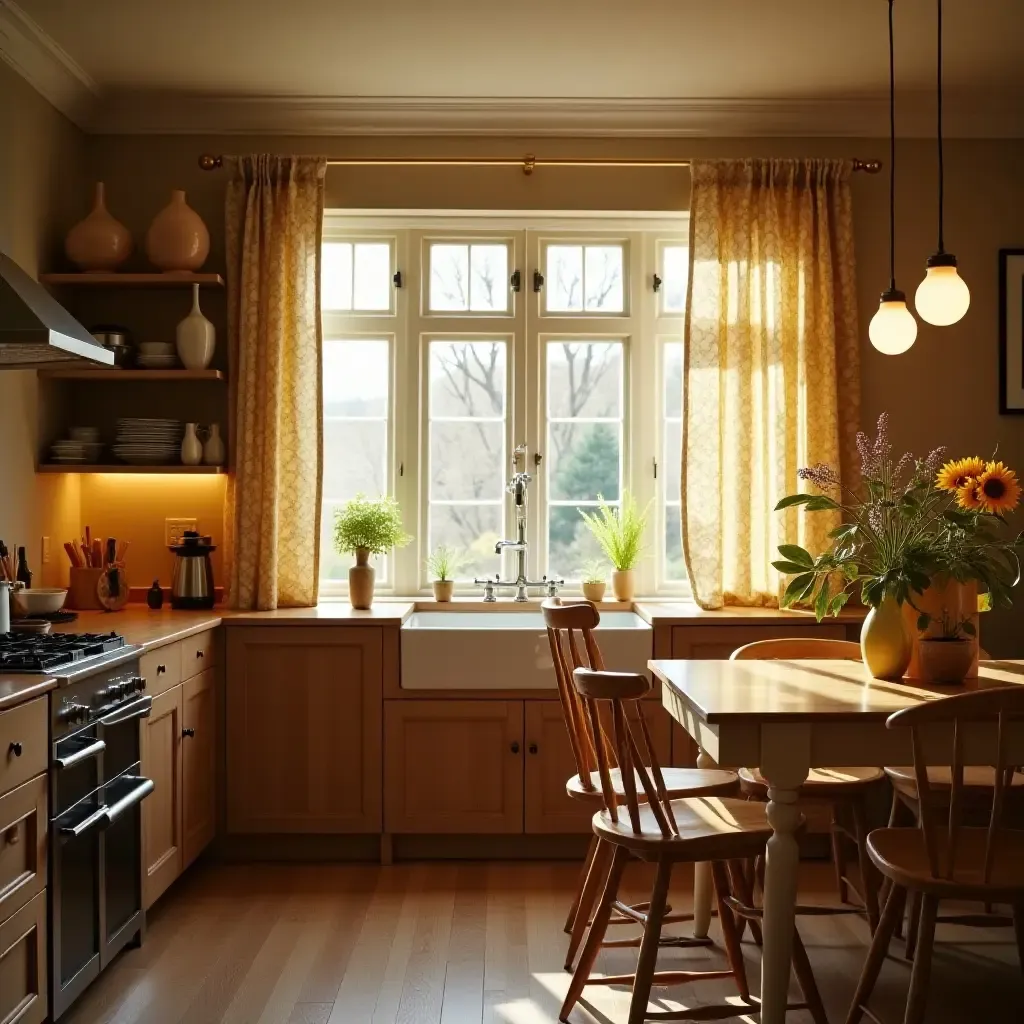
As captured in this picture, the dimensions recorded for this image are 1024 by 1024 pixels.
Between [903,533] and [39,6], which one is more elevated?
[39,6]

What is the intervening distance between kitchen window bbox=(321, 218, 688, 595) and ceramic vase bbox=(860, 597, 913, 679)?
182 centimetres

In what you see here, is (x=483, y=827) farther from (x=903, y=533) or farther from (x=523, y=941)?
(x=903, y=533)

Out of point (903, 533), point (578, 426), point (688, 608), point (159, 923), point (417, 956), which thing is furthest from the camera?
point (578, 426)

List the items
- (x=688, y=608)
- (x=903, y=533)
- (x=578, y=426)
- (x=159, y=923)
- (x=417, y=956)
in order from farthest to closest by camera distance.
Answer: (x=578, y=426)
(x=688, y=608)
(x=159, y=923)
(x=417, y=956)
(x=903, y=533)

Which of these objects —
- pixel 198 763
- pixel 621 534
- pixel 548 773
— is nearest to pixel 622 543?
pixel 621 534

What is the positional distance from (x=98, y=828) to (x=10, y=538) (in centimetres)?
140

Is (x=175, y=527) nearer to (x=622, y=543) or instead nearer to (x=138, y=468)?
(x=138, y=468)

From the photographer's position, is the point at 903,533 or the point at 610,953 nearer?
the point at 903,533

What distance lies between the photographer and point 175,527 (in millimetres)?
4301

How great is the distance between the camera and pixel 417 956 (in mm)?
3020

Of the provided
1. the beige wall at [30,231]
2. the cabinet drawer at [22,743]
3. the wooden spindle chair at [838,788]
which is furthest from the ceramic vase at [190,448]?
the wooden spindle chair at [838,788]

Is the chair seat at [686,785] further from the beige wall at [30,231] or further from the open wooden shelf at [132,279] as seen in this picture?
the open wooden shelf at [132,279]

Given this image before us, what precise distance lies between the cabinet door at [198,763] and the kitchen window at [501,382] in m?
0.90

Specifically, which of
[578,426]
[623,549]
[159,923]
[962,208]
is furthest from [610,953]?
[962,208]
